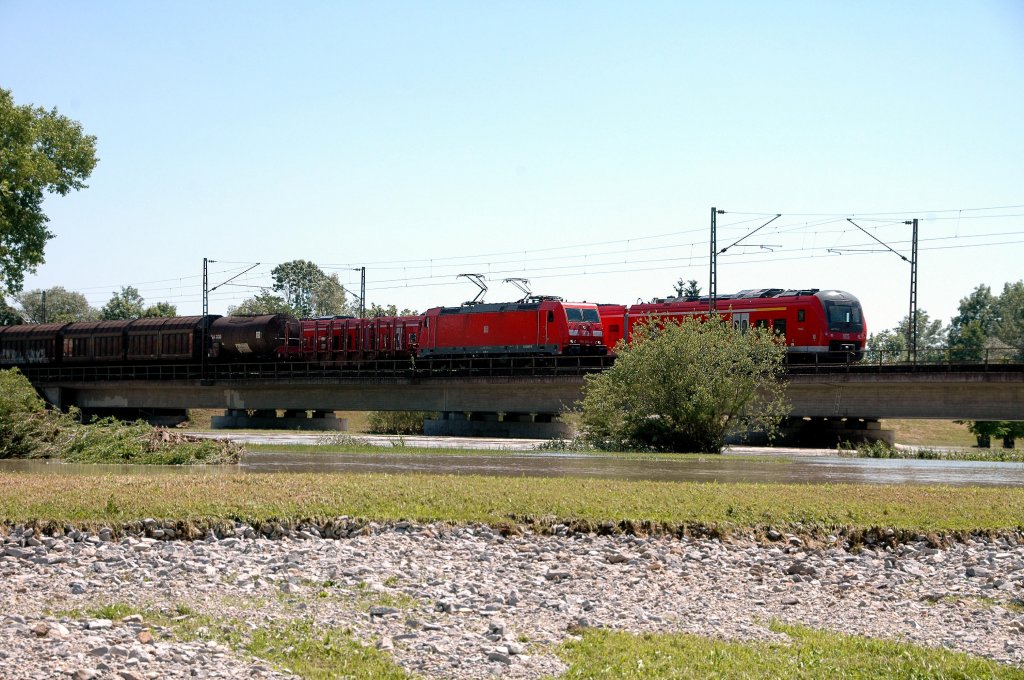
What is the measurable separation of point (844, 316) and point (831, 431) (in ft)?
18.2

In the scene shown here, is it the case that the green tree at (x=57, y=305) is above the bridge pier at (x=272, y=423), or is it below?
above

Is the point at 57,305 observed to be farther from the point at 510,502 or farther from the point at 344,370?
the point at 510,502

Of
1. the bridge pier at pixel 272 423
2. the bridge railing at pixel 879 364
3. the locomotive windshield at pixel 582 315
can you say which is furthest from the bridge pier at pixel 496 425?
the bridge railing at pixel 879 364

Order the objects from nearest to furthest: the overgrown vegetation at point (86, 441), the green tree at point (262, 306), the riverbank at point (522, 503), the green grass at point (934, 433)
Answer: the riverbank at point (522, 503), the overgrown vegetation at point (86, 441), the green grass at point (934, 433), the green tree at point (262, 306)

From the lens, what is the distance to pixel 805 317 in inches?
2051

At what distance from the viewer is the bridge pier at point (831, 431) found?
52281 mm

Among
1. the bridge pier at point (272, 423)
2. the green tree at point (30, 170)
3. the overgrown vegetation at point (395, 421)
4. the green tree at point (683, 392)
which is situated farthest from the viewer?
the overgrown vegetation at point (395, 421)

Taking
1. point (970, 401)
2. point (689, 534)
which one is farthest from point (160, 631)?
point (970, 401)

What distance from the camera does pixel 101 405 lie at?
254 ft

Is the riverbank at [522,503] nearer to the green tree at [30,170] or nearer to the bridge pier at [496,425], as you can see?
the green tree at [30,170]

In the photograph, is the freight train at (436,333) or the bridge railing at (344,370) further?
the bridge railing at (344,370)

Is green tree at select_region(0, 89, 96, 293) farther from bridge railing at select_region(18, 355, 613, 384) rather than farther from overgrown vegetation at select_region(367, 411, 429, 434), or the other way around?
overgrown vegetation at select_region(367, 411, 429, 434)

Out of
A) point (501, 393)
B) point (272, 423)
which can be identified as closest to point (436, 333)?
point (501, 393)

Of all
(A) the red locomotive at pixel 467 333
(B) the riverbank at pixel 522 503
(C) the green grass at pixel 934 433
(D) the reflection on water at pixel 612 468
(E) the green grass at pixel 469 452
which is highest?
(A) the red locomotive at pixel 467 333
